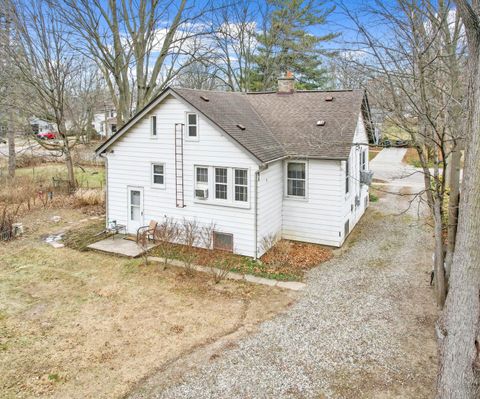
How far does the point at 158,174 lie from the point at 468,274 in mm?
10965

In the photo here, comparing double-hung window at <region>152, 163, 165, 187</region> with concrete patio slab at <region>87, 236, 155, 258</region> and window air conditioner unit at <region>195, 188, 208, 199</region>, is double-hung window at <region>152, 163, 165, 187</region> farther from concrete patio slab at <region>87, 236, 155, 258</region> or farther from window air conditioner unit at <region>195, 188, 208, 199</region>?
concrete patio slab at <region>87, 236, 155, 258</region>

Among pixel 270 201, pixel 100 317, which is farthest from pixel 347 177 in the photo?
pixel 100 317

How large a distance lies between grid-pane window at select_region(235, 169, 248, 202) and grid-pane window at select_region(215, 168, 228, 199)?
16.6 inches

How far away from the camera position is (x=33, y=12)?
20188mm

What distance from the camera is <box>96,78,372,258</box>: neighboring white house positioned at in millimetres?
12625

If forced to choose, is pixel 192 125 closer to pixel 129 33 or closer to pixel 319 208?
pixel 319 208

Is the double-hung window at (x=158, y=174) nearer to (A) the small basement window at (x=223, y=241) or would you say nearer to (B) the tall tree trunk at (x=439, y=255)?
(A) the small basement window at (x=223, y=241)

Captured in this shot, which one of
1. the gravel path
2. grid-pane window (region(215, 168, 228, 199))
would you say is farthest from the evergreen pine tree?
the gravel path

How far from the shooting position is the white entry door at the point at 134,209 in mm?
14683

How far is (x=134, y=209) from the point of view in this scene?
49.0 feet

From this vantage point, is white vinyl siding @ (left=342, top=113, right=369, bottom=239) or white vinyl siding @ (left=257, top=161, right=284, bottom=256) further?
white vinyl siding @ (left=342, top=113, right=369, bottom=239)

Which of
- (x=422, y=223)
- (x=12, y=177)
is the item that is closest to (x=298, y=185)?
(x=422, y=223)

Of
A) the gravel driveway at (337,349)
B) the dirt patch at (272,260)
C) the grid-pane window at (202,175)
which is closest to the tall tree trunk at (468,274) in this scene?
the gravel driveway at (337,349)

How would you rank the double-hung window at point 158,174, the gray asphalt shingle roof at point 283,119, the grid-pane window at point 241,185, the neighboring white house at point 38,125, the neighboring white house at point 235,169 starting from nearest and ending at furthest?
the grid-pane window at point 241,185 → the neighboring white house at point 235,169 → the gray asphalt shingle roof at point 283,119 → the double-hung window at point 158,174 → the neighboring white house at point 38,125
